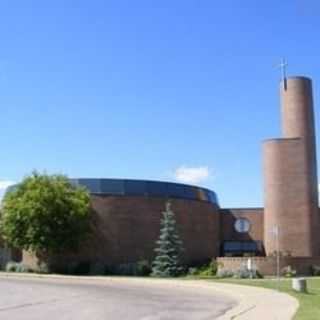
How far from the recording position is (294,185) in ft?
178

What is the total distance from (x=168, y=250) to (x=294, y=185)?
39.8ft

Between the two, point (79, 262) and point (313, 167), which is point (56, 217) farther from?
point (313, 167)

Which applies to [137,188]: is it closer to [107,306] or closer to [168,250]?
[168,250]

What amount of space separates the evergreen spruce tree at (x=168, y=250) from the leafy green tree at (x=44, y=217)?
531 centimetres

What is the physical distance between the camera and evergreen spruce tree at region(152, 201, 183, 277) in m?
47.3

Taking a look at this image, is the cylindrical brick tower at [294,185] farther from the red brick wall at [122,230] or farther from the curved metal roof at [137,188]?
the red brick wall at [122,230]

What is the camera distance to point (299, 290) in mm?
28000

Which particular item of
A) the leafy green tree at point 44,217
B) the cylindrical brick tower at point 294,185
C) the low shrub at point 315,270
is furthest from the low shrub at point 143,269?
the low shrub at point 315,270

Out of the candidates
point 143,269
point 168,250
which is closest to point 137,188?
point 168,250

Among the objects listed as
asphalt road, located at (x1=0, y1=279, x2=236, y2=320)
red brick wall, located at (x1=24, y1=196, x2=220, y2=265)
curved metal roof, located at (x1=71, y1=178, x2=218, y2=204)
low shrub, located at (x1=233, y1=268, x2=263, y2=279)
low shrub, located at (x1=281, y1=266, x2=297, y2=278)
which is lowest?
asphalt road, located at (x1=0, y1=279, x2=236, y2=320)

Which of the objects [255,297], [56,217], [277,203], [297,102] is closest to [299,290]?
[255,297]

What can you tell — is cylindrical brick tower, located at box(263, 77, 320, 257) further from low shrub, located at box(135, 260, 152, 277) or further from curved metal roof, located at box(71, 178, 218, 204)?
low shrub, located at box(135, 260, 152, 277)

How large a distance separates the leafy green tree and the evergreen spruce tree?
5.31 metres

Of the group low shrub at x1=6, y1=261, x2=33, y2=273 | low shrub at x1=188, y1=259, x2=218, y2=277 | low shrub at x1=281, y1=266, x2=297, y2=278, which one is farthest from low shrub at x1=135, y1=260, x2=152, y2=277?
low shrub at x1=281, y1=266, x2=297, y2=278
